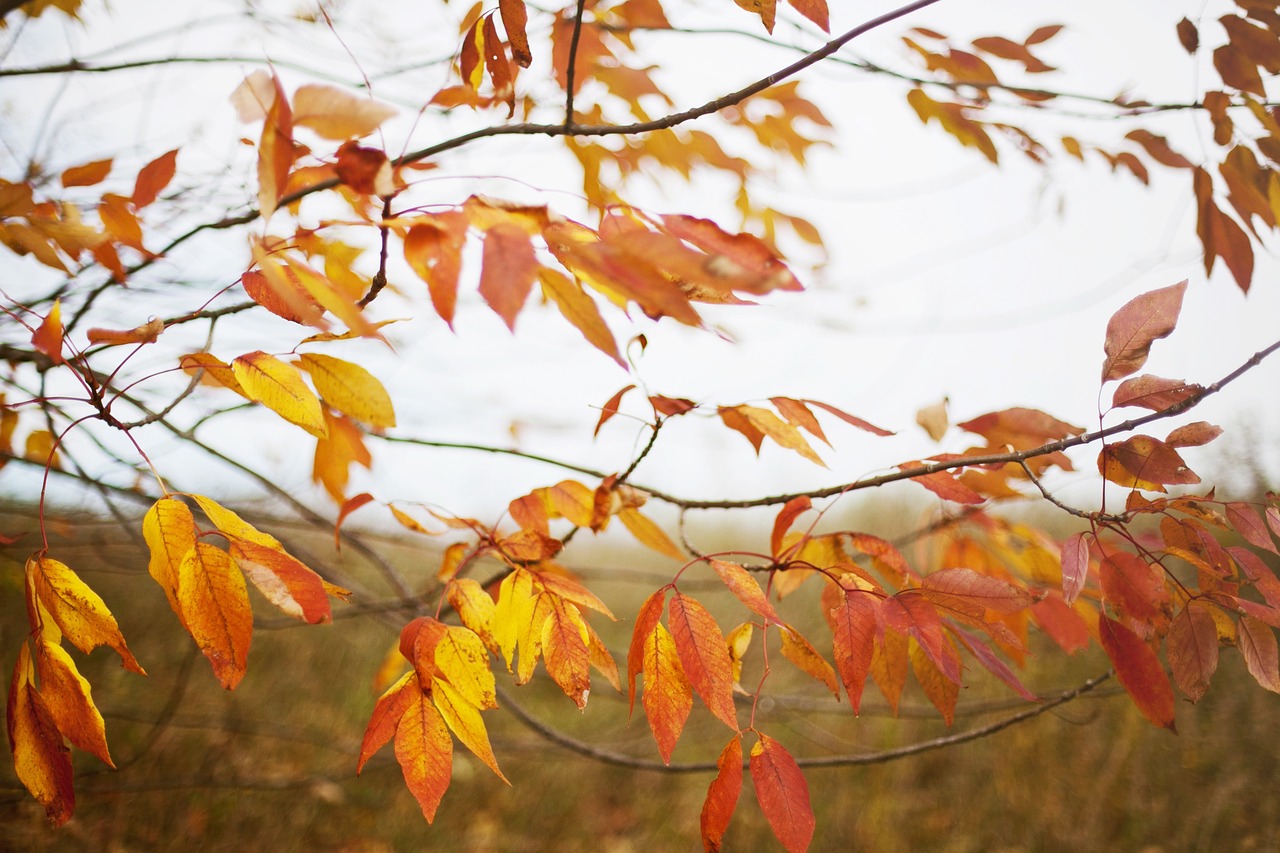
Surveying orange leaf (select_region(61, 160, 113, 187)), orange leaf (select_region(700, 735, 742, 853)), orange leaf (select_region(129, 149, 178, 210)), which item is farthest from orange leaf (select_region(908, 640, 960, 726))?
orange leaf (select_region(61, 160, 113, 187))

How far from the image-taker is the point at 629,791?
1.71 meters

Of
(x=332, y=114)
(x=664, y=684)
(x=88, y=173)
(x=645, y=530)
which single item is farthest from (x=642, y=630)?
(x=88, y=173)

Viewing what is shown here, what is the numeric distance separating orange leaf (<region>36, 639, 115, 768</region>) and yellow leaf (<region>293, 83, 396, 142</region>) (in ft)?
1.21

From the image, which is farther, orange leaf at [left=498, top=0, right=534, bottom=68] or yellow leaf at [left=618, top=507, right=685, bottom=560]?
yellow leaf at [left=618, top=507, right=685, bottom=560]

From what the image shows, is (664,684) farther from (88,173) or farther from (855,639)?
(88,173)

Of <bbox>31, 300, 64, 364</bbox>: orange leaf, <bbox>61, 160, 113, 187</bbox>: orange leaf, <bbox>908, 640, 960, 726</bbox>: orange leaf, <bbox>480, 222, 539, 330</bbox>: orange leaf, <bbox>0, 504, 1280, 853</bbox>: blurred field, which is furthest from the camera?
<bbox>0, 504, 1280, 853</bbox>: blurred field

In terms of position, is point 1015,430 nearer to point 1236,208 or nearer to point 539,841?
point 1236,208

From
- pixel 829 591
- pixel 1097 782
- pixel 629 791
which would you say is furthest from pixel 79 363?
pixel 1097 782

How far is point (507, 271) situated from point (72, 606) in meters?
0.40

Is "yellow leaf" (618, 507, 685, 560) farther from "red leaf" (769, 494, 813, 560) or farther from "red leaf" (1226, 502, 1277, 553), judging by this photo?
"red leaf" (1226, 502, 1277, 553)

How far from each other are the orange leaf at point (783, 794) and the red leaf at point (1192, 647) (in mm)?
273

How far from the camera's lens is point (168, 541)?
399mm

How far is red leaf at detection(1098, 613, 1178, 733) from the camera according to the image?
1.42ft

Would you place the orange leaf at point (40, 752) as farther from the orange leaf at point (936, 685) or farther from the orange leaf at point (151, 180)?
the orange leaf at point (936, 685)
